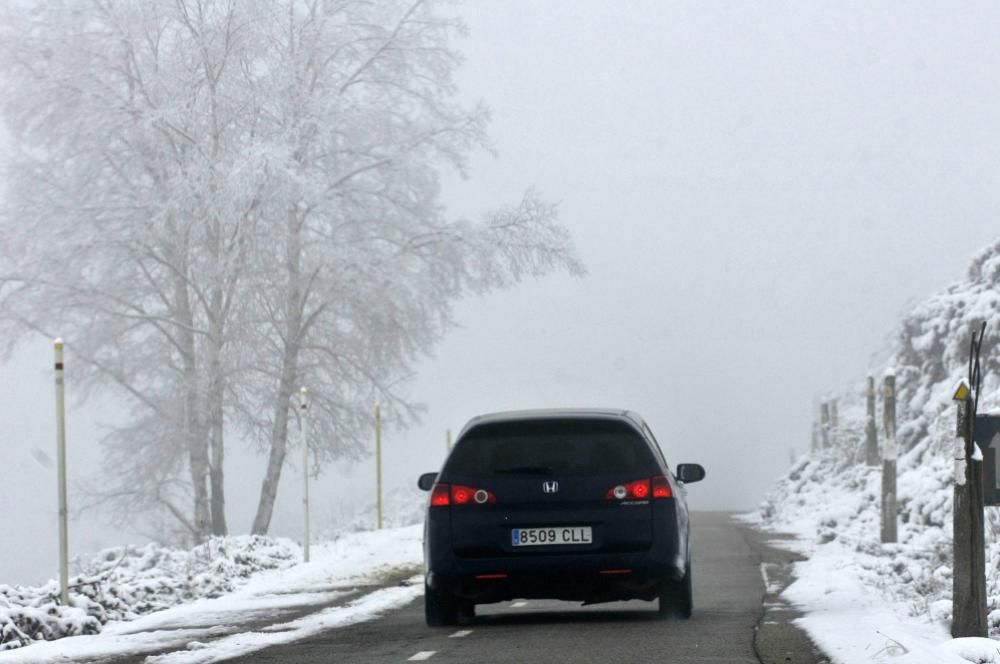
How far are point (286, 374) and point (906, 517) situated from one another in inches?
533

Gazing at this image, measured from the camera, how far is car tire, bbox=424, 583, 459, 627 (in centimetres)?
1265

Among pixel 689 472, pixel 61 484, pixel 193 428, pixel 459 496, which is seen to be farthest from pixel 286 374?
pixel 459 496

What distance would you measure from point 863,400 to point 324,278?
51.4 feet

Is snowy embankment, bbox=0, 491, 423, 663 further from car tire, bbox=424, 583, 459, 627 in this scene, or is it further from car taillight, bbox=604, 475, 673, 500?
car taillight, bbox=604, 475, 673, 500

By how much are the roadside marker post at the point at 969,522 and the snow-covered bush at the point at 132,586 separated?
21.9 ft

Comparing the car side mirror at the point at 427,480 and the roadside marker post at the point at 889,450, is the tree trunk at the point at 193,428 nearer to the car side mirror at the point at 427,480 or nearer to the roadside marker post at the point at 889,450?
the roadside marker post at the point at 889,450

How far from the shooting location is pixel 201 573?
1875cm

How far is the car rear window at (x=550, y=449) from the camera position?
491 inches

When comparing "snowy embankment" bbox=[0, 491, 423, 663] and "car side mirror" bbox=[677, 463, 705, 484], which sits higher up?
"car side mirror" bbox=[677, 463, 705, 484]

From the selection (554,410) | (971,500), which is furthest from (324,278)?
(971,500)

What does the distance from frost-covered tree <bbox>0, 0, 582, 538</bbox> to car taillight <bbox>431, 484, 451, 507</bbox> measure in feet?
60.4

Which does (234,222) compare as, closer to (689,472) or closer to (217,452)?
(217,452)

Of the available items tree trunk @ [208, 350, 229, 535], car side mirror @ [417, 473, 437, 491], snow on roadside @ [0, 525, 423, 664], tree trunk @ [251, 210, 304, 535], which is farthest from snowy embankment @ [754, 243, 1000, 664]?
tree trunk @ [208, 350, 229, 535]

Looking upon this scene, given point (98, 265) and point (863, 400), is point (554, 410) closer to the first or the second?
point (98, 265)
